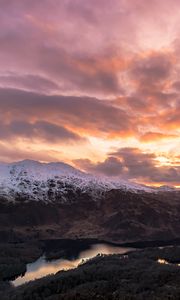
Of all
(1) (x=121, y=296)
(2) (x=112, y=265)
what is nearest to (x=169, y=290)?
(1) (x=121, y=296)

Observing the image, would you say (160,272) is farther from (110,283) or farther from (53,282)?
(53,282)

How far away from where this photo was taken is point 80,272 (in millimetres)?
181375

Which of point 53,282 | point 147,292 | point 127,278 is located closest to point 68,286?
point 53,282

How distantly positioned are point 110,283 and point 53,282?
948 inches

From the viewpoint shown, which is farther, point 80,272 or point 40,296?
point 80,272

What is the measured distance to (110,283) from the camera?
16075 centimetres

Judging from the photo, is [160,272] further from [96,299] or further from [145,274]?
[96,299]

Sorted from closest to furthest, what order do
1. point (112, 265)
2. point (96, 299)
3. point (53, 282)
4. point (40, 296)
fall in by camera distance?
1. point (96, 299)
2. point (40, 296)
3. point (53, 282)
4. point (112, 265)

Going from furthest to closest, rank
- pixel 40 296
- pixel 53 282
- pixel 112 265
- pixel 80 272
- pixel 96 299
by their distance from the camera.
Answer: pixel 112 265 < pixel 80 272 < pixel 53 282 < pixel 40 296 < pixel 96 299

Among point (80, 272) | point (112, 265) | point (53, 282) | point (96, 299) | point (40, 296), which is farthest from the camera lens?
point (112, 265)

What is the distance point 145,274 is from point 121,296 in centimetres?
3571

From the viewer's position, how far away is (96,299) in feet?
451

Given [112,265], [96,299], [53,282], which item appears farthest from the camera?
[112,265]

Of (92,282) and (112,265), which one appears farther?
(112,265)
